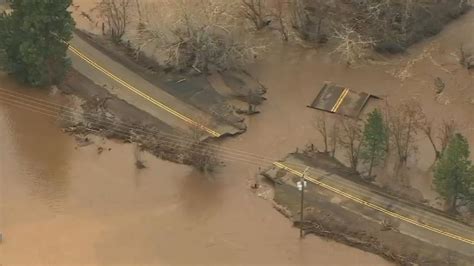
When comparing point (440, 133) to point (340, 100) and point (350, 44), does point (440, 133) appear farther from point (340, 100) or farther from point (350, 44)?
point (350, 44)

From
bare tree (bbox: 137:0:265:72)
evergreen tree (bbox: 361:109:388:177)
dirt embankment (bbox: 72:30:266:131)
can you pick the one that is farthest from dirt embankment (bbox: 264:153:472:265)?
bare tree (bbox: 137:0:265:72)

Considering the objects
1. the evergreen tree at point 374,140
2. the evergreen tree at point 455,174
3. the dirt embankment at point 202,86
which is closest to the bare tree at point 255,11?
the dirt embankment at point 202,86

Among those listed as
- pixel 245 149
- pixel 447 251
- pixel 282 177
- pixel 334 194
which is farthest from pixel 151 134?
pixel 447 251

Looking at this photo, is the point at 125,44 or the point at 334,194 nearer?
the point at 334,194

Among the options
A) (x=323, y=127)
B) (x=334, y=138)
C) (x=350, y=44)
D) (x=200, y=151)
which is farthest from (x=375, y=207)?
(x=350, y=44)

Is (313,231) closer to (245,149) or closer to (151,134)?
(245,149)

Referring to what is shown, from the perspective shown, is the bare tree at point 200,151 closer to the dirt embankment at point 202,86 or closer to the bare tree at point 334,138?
the dirt embankment at point 202,86
